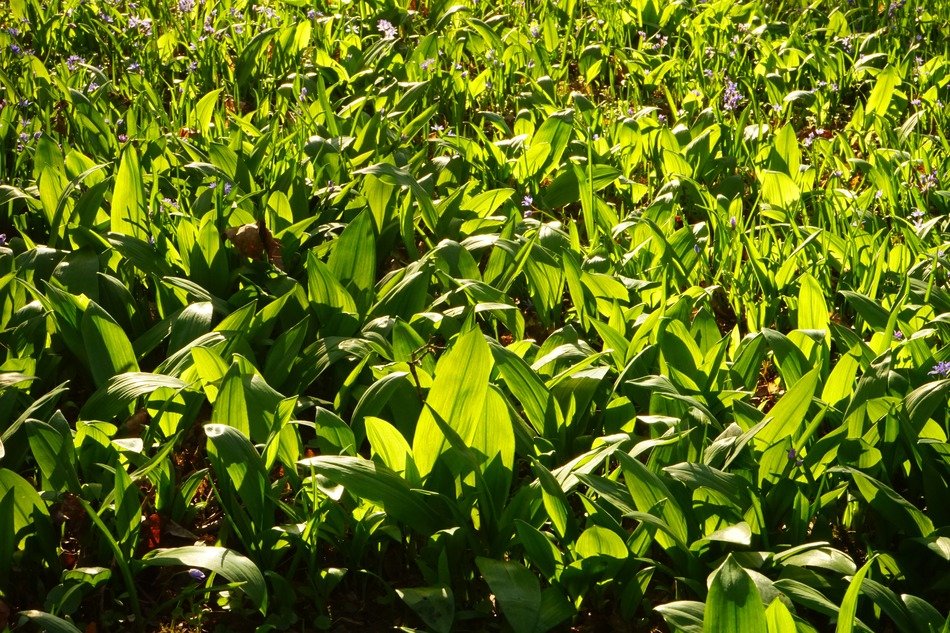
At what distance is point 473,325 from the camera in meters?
2.49

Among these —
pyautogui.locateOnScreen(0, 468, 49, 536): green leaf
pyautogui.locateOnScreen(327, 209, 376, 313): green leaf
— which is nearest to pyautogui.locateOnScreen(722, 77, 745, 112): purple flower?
pyautogui.locateOnScreen(327, 209, 376, 313): green leaf

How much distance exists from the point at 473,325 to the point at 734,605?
1167 mm

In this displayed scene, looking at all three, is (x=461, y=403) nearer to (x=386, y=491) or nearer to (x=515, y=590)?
(x=386, y=491)

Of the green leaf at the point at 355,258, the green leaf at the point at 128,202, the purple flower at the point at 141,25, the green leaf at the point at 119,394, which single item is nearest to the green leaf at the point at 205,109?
the green leaf at the point at 128,202

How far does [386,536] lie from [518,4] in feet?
11.5

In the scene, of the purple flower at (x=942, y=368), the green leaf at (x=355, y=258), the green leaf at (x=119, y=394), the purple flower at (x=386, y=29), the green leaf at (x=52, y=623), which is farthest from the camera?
the purple flower at (x=386, y=29)

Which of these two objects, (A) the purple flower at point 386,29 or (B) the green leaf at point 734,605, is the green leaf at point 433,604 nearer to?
(B) the green leaf at point 734,605

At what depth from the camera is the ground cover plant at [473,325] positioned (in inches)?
76.2

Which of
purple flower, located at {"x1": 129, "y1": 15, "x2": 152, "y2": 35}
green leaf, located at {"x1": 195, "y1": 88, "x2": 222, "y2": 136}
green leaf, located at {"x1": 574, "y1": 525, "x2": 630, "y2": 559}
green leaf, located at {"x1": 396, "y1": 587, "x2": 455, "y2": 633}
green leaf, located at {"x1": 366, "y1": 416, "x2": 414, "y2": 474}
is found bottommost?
green leaf, located at {"x1": 396, "y1": 587, "x2": 455, "y2": 633}

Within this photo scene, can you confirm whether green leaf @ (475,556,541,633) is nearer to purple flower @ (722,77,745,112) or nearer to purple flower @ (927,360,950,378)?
purple flower @ (927,360,950,378)

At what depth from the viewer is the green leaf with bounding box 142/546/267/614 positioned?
1855mm

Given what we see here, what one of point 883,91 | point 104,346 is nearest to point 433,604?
point 104,346

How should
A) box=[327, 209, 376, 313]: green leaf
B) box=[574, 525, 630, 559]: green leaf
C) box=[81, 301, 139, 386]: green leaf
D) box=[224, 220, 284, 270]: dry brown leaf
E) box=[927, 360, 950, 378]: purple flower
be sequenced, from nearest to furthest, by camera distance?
1. box=[574, 525, 630, 559]: green leaf
2. box=[927, 360, 950, 378]: purple flower
3. box=[81, 301, 139, 386]: green leaf
4. box=[327, 209, 376, 313]: green leaf
5. box=[224, 220, 284, 270]: dry brown leaf

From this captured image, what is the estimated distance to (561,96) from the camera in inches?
164
